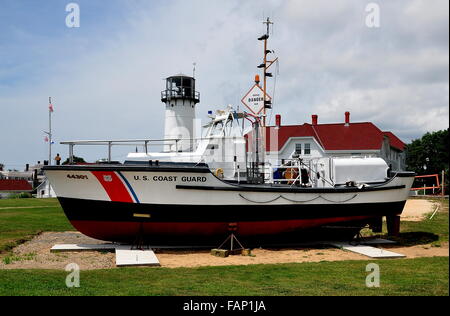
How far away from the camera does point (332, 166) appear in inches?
558

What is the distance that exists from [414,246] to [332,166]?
349 centimetres

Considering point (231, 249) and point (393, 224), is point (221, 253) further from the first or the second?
point (393, 224)

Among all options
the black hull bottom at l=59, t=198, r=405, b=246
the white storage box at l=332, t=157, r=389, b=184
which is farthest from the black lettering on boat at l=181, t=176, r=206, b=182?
the white storage box at l=332, t=157, r=389, b=184

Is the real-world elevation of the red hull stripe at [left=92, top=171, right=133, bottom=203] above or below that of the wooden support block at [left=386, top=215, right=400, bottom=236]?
above

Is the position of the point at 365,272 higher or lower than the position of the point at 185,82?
lower

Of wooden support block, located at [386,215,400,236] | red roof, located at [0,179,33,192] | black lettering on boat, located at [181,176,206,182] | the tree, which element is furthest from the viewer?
red roof, located at [0,179,33,192]

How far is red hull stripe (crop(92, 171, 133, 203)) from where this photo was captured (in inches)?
462

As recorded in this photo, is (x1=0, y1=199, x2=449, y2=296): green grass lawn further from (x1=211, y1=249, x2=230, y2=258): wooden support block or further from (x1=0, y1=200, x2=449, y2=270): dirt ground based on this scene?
(x1=211, y1=249, x2=230, y2=258): wooden support block

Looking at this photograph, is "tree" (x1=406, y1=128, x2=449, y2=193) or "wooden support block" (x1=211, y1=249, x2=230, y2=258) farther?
"tree" (x1=406, y1=128, x2=449, y2=193)

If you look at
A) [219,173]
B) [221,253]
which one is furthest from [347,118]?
[221,253]

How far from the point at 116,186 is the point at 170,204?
5.10 feet
